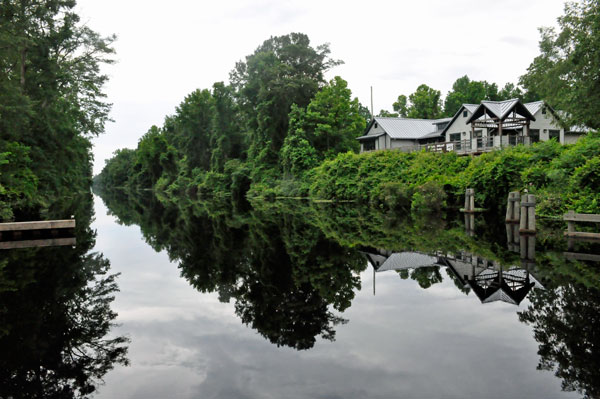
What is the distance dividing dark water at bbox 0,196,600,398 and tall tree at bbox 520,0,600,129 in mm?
19843

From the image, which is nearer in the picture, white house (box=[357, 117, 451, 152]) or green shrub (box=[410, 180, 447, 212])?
green shrub (box=[410, 180, 447, 212])

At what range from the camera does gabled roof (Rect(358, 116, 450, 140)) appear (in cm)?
5997

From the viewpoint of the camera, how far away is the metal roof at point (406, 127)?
60.0m

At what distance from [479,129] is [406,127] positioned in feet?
42.5

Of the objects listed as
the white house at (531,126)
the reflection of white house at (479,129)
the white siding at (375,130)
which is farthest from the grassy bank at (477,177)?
the white siding at (375,130)

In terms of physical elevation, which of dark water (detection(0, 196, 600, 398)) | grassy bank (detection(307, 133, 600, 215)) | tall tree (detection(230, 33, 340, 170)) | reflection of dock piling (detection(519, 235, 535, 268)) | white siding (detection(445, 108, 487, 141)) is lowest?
dark water (detection(0, 196, 600, 398))

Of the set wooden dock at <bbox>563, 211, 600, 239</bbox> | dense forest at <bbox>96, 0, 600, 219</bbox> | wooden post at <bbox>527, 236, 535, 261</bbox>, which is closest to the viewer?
wooden post at <bbox>527, 236, 535, 261</bbox>

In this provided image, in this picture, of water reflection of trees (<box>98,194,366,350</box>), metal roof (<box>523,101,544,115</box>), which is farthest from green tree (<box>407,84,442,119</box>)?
water reflection of trees (<box>98,194,366,350</box>)

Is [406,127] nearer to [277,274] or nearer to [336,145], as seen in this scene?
[336,145]

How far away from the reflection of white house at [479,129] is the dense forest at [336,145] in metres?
2.80

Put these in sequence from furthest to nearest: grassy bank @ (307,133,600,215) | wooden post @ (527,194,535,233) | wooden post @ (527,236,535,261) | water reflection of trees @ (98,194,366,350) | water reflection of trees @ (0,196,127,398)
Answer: grassy bank @ (307,133,600,215) → wooden post @ (527,194,535,233) → wooden post @ (527,236,535,261) → water reflection of trees @ (98,194,366,350) → water reflection of trees @ (0,196,127,398)

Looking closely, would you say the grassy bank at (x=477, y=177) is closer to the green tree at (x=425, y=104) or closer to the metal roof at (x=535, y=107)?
the metal roof at (x=535, y=107)

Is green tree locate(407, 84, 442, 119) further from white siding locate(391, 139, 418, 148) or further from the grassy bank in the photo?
the grassy bank

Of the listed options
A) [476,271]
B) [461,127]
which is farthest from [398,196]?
[461,127]
